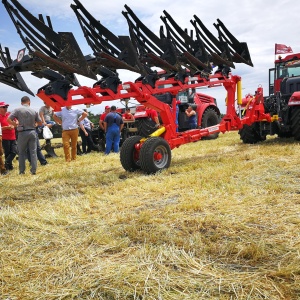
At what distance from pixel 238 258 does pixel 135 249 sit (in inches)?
31.8

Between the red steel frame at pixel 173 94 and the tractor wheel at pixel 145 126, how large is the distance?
344cm

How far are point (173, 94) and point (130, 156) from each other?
69.1 inches

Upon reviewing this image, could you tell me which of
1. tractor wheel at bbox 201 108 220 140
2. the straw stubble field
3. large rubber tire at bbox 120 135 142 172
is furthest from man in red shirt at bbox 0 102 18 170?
tractor wheel at bbox 201 108 220 140

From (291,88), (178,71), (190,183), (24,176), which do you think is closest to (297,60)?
(291,88)

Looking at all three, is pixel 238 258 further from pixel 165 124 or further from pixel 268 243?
pixel 165 124

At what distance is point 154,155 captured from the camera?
6141 mm

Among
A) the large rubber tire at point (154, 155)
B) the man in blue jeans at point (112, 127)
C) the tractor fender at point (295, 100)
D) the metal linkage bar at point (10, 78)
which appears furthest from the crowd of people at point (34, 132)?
the tractor fender at point (295, 100)

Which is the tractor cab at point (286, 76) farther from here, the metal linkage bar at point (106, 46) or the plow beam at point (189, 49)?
the metal linkage bar at point (106, 46)

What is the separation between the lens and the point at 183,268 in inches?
92.2

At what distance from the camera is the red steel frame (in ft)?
16.9

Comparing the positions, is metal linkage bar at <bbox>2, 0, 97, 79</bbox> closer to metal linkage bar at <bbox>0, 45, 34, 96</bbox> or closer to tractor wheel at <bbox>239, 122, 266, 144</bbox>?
metal linkage bar at <bbox>0, 45, 34, 96</bbox>

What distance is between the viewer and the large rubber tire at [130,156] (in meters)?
6.26

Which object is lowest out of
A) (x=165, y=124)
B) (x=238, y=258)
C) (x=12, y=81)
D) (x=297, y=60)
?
(x=238, y=258)

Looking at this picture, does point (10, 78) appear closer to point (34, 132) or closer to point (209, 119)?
point (34, 132)
